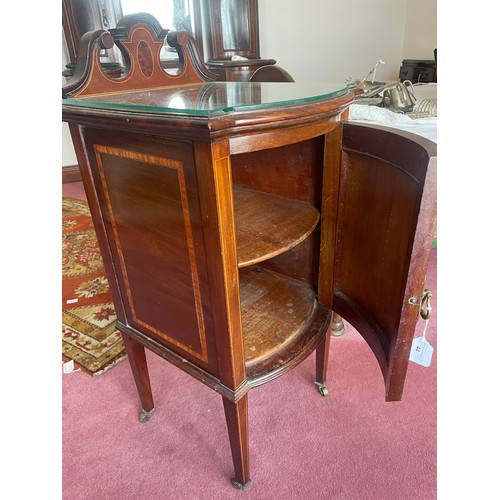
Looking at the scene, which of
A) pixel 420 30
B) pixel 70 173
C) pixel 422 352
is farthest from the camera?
pixel 420 30

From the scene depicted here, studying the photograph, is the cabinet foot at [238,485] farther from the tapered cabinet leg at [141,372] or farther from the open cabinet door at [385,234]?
the open cabinet door at [385,234]

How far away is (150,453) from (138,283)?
1.87 feet

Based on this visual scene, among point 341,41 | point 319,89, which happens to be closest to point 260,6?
point 341,41

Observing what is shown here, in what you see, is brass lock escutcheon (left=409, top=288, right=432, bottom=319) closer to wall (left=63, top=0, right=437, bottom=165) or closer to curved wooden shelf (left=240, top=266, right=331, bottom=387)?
curved wooden shelf (left=240, top=266, right=331, bottom=387)

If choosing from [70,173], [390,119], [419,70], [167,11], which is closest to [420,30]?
[419,70]

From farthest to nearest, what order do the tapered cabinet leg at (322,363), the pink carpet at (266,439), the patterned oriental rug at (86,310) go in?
the patterned oriental rug at (86,310) → the tapered cabinet leg at (322,363) → the pink carpet at (266,439)

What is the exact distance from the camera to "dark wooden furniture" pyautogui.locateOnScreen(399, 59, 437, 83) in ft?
13.9

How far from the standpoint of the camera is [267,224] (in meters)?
0.93

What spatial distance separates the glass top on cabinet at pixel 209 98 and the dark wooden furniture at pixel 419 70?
13.4 ft

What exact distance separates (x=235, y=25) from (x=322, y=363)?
2.87 metres

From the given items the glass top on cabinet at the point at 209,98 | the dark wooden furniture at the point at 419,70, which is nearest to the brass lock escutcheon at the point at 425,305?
the glass top on cabinet at the point at 209,98

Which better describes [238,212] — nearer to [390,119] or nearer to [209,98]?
[209,98]

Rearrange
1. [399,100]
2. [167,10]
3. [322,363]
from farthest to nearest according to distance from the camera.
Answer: [167,10] → [399,100] → [322,363]

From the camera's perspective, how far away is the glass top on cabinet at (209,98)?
0.60 meters
